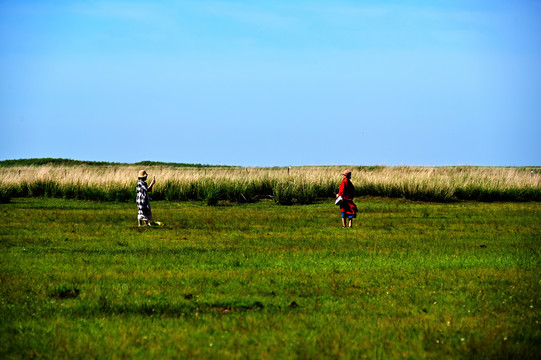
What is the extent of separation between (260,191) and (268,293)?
23.4 meters

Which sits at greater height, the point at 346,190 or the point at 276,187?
the point at 276,187

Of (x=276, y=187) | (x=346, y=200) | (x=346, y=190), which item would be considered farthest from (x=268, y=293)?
(x=276, y=187)

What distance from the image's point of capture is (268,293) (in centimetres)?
882

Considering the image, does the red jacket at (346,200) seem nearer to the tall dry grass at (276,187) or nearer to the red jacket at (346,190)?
the red jacket at (346,190)

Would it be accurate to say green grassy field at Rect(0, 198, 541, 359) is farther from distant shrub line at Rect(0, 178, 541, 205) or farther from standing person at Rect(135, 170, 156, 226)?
distant shrub line at Rect(0, 178, 541, 205)

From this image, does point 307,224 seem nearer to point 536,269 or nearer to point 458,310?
point 536,269

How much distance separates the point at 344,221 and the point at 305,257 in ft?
21.8

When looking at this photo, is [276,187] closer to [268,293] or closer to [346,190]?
[346,190]

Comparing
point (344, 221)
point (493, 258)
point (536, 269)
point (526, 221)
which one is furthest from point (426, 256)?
point (526, 221)

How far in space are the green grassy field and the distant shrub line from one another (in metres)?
12.7

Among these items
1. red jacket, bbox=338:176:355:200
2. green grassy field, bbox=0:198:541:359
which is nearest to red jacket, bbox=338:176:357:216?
red jacket, bbox=338:176:355:200

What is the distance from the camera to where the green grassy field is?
6.40m

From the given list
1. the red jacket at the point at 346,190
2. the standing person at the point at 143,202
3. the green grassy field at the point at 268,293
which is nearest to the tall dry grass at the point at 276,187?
the standing person at the point at 143,202

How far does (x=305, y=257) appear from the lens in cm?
1228
